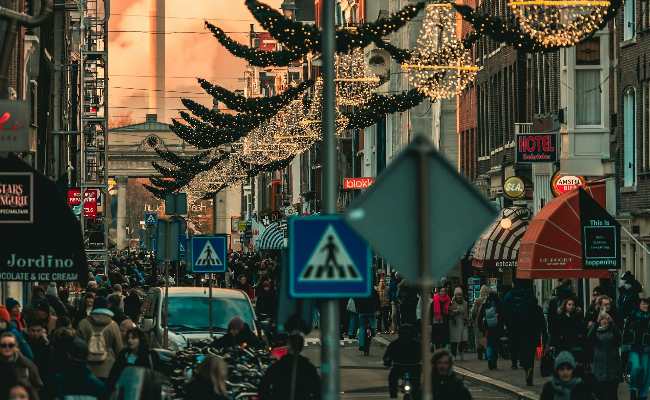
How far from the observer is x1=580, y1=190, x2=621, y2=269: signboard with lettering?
28.0m

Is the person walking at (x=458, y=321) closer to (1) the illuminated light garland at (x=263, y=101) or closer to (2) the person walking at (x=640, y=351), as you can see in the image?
(1) the illuminated light garland at (x=263, y=101)

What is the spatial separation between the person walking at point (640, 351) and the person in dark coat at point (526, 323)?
5735 millimetres

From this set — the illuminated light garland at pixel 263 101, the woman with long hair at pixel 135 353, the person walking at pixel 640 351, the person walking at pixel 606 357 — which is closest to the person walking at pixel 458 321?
the illuminated light garland at pixel 263 101

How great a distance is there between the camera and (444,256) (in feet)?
35.9

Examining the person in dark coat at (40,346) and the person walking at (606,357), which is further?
the person walking at (606,357)

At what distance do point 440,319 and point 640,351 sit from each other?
47.0ft

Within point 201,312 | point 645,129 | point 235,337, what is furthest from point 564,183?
point 235,337

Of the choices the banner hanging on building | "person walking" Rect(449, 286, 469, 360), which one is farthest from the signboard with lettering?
"person walking" Rect(449, 286, 469, 360)

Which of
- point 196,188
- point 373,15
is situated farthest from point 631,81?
A: point 196,188

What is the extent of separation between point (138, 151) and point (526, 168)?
134877mm

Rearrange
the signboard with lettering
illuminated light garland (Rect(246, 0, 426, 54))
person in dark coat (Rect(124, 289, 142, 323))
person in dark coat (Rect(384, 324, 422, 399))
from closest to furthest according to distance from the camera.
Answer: person in dark coat (Rect(384, 324, 422, 399))
illuminated light garland (Rect(246, 0, 426, 54))
the signboard with lettering
person in dark coat (Rect(124, 289, 142, 323))

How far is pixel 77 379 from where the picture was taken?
60.0ft

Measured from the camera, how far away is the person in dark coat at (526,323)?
32250mm

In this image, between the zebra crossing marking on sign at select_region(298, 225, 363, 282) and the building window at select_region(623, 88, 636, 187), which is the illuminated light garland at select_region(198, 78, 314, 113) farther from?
the zebra crossing marking on sign at select_region(298, 225, 363, 282)
